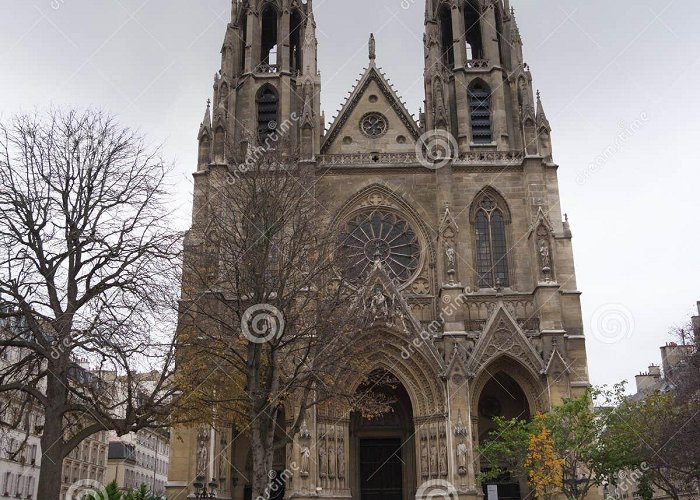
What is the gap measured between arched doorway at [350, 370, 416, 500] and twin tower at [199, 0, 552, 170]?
10.6m

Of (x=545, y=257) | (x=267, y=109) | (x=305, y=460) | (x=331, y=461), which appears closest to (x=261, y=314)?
(x=305, y=460)

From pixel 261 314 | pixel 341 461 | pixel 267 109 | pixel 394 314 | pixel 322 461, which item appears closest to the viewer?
pixel 261 314

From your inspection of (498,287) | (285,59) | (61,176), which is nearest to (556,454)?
(498,287)

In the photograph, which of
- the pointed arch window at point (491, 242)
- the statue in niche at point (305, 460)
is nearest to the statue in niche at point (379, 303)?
the pointed arch window at point (491, 242)

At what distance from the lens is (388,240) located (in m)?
31.3

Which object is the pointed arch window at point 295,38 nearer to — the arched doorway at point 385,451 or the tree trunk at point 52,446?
the arched doorway at point 385,451

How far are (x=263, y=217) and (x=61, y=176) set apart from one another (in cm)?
472

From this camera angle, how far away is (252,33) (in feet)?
116

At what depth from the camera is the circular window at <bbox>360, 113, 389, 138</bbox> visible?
3331cm

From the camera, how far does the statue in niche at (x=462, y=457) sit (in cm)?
2595

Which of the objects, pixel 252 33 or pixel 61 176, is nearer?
pixel 61 176

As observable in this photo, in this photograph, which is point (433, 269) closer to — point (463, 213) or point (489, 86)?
point (463, 213)

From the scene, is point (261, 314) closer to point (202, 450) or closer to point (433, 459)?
point (202, 450)

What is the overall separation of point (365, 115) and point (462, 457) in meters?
15.5
